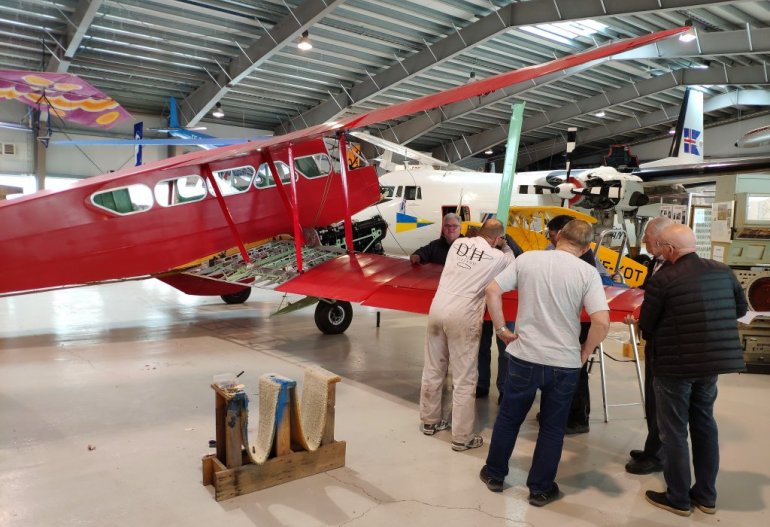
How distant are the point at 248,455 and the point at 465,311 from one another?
1.82 meters

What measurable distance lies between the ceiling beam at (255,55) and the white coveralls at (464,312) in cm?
961

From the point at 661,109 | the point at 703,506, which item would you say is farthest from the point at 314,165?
the point at 661,109

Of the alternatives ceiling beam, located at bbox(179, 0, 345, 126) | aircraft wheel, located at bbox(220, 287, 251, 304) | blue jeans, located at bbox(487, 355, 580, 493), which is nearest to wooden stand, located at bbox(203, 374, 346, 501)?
blue jeans, located at bbox(487, 355, 580, 493)

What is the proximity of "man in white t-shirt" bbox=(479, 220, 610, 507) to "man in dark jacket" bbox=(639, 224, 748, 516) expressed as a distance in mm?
370

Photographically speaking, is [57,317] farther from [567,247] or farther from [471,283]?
[567,247]

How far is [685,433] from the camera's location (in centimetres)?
342

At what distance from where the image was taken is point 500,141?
26.0 meters

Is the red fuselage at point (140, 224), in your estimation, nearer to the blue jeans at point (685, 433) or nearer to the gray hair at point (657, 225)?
the gray hair at point (657, 225)

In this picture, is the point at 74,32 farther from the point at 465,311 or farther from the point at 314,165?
the point at 465,311

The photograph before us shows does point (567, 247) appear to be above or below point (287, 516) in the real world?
above

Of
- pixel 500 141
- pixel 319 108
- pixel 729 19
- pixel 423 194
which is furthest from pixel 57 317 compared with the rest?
pixel 500 141

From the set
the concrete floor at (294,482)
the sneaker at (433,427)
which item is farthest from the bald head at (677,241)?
the sneaker at (433,427)

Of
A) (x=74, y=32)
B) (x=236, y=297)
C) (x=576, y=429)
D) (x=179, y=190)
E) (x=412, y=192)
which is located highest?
(x=74, y=32)

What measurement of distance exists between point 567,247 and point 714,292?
861 mm
